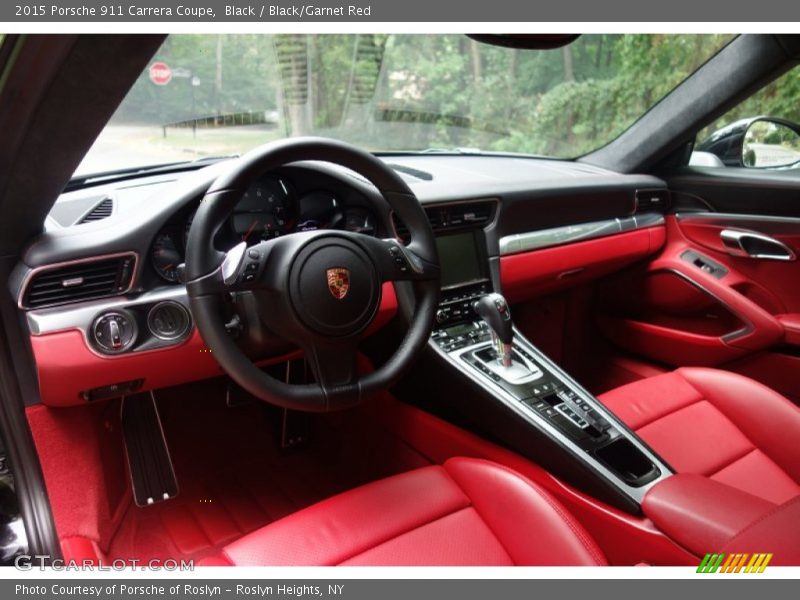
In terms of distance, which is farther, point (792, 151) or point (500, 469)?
point (792, 151)

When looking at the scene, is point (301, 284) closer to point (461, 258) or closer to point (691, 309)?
point (461, 258)

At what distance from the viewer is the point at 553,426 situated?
5.50ft

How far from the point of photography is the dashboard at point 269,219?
1.57 m

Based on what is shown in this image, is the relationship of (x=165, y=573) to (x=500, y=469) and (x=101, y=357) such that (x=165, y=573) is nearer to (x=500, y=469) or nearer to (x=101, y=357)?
(x=101, y=357)

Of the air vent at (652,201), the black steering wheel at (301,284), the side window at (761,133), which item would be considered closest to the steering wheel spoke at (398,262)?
the black steering wheel at (301,284)

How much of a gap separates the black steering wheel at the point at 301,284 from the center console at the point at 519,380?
43 centimetres

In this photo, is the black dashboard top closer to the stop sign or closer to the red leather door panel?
the stop sign

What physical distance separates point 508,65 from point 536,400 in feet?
6.11

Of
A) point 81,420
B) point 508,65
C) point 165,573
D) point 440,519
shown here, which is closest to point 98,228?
point 81,420

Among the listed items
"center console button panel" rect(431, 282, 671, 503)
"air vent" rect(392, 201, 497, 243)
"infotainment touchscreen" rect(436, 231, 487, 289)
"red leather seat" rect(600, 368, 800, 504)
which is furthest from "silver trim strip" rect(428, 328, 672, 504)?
"air vent" rect(392, 201, 497, 243)

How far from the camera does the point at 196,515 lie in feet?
6.78

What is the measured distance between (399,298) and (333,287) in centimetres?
47

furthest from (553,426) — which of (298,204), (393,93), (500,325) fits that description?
(393,93)

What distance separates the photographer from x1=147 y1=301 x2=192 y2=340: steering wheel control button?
156 cm
